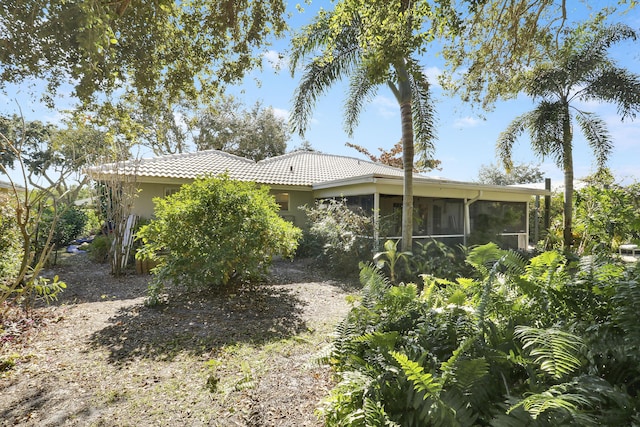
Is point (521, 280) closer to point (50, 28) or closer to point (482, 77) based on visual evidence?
point (50, 28)

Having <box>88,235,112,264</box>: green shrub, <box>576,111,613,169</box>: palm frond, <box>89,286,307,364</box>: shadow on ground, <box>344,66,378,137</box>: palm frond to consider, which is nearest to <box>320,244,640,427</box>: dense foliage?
<box>89,286,307,364</box>: shadow on ground

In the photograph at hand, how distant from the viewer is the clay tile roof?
11422 millimetres

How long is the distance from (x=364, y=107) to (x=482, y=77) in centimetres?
383

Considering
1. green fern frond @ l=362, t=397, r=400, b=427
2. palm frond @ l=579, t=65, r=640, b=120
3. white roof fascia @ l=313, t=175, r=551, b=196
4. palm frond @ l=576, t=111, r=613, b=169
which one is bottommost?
green fern frond @ l=362, t=397, r=400, b=427

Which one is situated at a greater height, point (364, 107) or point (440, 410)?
point (364, 107)

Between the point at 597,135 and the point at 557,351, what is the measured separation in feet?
50.9

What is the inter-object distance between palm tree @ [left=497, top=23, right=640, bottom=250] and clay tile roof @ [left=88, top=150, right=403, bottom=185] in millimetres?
6146

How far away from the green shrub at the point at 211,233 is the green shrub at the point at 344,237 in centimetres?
372

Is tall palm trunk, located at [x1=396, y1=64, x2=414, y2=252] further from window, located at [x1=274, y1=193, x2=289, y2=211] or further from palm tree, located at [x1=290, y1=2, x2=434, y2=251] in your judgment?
window, located at [x1=274, y1=193, x2=289, y2=211]

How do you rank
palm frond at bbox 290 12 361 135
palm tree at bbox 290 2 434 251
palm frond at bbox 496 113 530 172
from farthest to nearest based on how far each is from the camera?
1. palm frond at bbox 496 113 530 172
2. palm frond at bbox 290 12 361 135
3. palm tree at bbox 290 2 434 251

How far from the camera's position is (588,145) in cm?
1338

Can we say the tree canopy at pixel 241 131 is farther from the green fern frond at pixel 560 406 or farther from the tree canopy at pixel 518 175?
the green fern frond at pixel 560 406

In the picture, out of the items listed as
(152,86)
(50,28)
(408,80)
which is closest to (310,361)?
(50,28)

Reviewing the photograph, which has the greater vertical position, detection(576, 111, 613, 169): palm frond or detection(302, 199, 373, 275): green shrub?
detection(576, 111, 613, 169): palm frond
